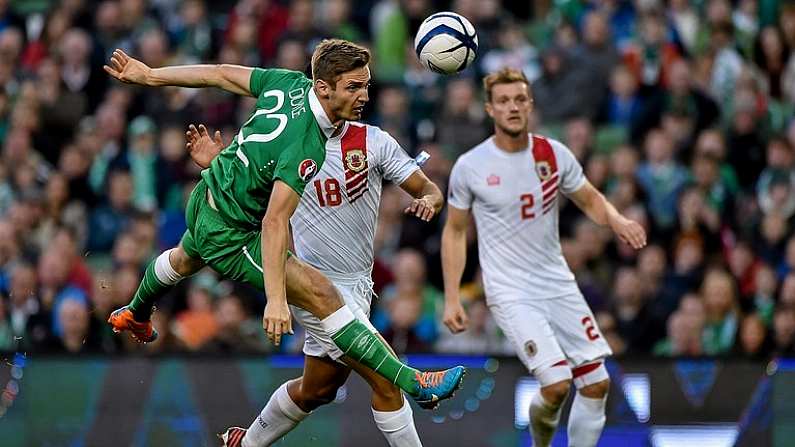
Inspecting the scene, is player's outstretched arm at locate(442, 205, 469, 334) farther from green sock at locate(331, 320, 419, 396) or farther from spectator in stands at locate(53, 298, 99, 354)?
spectator in stands at locate(53, 298, 99, 354)

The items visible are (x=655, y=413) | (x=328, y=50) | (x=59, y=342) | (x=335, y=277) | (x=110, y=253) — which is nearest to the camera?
(x=328, y=50)

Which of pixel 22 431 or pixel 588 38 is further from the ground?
pixel 588 38

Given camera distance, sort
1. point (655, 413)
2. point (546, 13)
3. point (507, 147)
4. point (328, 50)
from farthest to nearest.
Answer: point (546, 13)
point (655, 413)
point (507, 147)
point (328, 50)

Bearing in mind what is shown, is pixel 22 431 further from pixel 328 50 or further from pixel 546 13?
pixel 546 13

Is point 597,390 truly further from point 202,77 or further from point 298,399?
point 202,77

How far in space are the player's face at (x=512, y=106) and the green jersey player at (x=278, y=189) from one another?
5.29 feet

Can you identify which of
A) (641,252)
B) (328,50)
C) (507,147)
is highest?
(328,50)

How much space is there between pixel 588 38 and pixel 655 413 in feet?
16.5

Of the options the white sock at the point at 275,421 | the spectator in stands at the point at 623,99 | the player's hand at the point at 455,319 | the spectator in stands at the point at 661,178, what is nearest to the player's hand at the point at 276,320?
the white sock at the point at 275,421

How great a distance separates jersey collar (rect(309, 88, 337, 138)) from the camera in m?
9.53

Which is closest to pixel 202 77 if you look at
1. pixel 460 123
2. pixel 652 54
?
pixel 460 123

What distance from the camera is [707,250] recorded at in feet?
48.4

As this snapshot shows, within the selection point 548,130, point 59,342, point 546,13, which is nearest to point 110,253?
point 59,342

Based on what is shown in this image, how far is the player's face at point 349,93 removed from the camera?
374 inches
